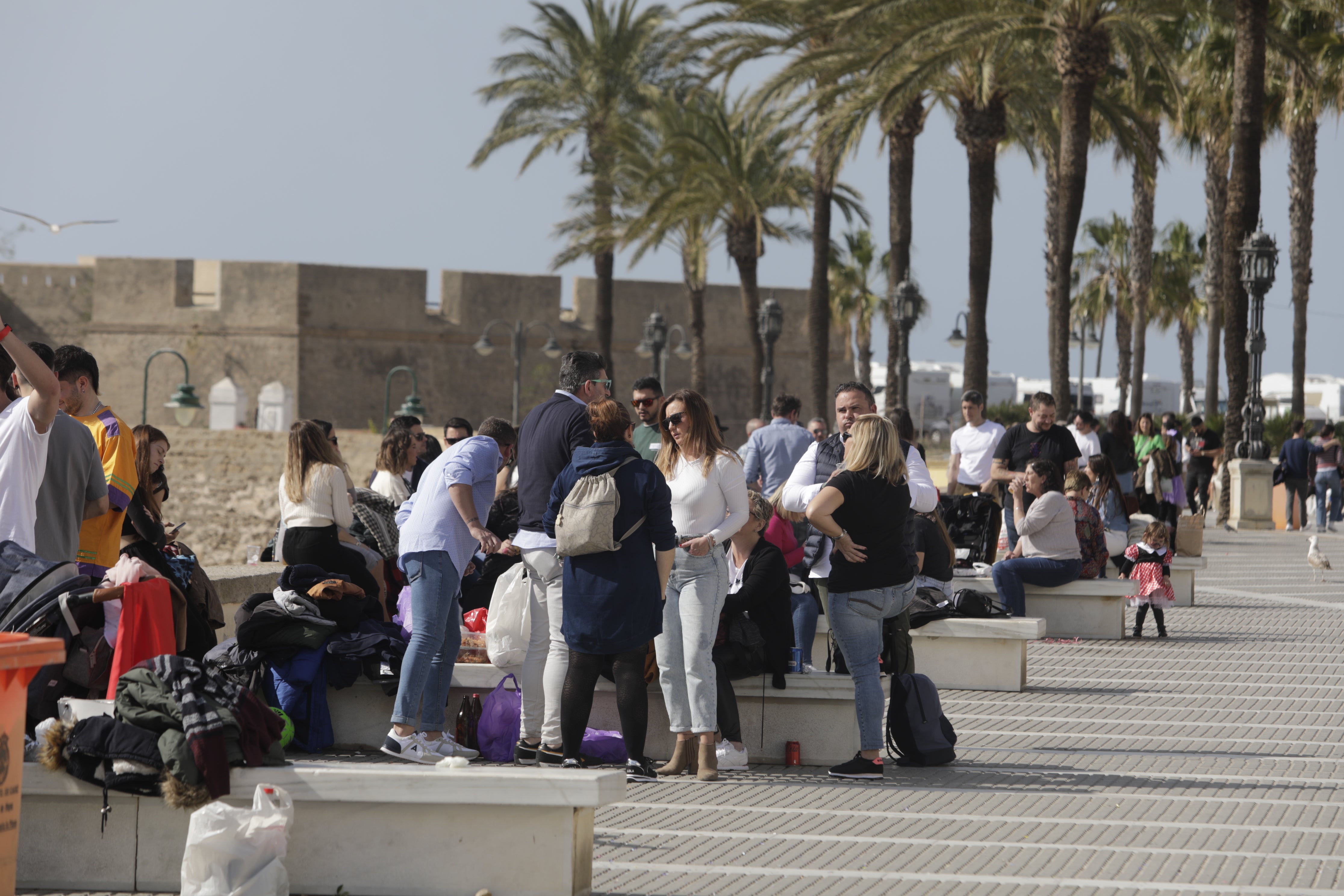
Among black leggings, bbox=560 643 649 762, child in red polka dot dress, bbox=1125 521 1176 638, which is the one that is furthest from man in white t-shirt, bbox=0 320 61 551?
child in red polka dot dress, bbox=1125 521 1176 638

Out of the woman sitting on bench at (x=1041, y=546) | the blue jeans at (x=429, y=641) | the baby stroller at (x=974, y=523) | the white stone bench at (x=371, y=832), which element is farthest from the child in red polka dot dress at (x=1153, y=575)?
the white stone bench at (x=371, y=832)

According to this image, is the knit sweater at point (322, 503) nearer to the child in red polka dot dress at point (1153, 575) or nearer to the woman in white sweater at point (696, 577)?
the woman in white sweater at point (696, 577)

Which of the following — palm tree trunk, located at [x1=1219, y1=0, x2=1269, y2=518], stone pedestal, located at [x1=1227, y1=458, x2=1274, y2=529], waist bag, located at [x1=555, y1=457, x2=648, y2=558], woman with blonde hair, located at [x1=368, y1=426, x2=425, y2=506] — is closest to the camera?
waist bag, located at [x1=555, y1=457, x2=648, y2=558]

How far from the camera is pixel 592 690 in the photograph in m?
6.31

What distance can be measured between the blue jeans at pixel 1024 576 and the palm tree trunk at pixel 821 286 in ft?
48.6

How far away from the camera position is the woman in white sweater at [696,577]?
6520mm

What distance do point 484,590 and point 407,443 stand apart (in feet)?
6.12

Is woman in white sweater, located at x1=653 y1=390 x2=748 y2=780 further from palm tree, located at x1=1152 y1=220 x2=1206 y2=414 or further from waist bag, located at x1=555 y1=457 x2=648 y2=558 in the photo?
palm tree, located at x1=1152 y1=220 x2=1206 y2=414

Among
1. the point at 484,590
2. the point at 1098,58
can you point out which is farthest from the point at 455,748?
the point at 1098,58

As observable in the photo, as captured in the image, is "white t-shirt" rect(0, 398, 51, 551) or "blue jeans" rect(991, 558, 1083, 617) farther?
"blue jeans" rect(991, 558, 1083, 617)

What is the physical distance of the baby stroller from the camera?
11875 mm

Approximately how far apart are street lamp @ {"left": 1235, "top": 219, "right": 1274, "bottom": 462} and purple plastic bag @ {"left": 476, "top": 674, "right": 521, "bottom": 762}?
18119 millimetres

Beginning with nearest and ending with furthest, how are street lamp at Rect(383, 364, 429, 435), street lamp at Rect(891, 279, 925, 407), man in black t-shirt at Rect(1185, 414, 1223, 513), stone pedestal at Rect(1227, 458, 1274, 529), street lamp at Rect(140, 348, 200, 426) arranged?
1. street lamp at Rect(891, 279, 925, 407)
2. stone pedestal at Rect(1227, 458, 1274, 529)
3. man in black t-shirt at Rect(1185, 414, 1223, 513)
4. street lamp at Rect(383, 364, 429, 435)
5. street lamp at Rect(140, 348, 200, 426)

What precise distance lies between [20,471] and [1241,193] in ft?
67.2
